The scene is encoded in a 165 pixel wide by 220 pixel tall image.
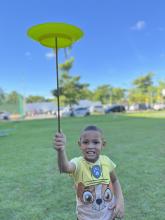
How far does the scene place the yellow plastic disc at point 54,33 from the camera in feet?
5.49

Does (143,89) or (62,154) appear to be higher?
(143,89)

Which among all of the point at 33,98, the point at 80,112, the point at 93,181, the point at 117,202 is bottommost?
the point at 117,202

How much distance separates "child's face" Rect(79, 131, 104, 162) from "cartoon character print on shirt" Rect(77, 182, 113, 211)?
17 centimetres

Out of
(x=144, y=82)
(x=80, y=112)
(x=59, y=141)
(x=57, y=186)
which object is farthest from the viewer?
(x=144, y=82)

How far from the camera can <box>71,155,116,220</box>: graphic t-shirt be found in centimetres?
→ 177

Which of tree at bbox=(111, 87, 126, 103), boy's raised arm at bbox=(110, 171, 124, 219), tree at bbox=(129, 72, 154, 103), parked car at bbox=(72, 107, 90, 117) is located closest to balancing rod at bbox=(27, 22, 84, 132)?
boy's raised arm at bbox=(110, 171, 124, 219)

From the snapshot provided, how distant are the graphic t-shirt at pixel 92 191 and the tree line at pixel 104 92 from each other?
30.0 m

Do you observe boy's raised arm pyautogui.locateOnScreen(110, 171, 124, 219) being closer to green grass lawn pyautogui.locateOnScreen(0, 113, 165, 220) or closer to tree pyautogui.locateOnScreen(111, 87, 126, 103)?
green grass lawn pyautogui.locateOnScreen(0, 113, 165, 220)

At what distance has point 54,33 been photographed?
172cm

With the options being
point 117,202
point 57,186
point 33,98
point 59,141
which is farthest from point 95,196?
point 33,98

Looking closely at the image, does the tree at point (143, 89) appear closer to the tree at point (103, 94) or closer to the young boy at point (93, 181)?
the tree at point (103, 94)

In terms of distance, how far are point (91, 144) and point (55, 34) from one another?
0.69 metres

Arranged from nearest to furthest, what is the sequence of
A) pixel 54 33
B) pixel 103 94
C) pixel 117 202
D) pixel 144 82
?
pixel 54 33 → pixel 117 202 → pixel 144 82 → pixel 103 94

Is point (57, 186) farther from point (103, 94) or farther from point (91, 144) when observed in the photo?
point (103, 94)
